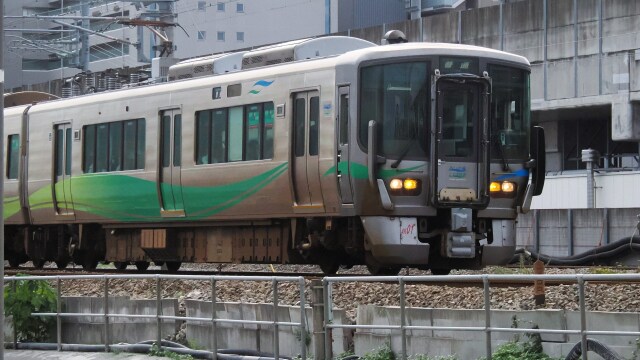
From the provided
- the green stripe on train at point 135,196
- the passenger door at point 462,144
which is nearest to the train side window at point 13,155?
the green stripe on train at point 135,196

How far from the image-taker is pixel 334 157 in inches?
732

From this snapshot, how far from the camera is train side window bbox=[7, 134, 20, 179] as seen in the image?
26875mm

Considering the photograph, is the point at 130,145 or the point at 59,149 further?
the point at 59,149

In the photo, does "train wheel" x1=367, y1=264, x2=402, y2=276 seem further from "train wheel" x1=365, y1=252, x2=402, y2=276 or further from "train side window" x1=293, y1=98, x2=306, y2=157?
"train side window" x1=293, y1=98, x2=306, y2=157

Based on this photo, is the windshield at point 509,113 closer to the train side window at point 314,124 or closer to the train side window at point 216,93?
the train side window at point 314,124

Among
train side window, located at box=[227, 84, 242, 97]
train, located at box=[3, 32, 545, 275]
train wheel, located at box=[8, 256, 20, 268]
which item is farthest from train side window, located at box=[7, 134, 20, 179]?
train side window, located at box=[227, 84, 242, 97]

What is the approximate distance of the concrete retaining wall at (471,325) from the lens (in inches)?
436

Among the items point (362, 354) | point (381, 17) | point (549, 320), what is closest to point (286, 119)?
point (362, 354)

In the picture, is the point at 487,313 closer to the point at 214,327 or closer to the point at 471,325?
the point at 471,325

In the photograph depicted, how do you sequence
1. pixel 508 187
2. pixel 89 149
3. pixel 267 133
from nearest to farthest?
pixel 508 187
pixel 267 133
pixel 89 149

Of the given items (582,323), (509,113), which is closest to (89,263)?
(509,113)

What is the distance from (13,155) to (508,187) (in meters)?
11.8

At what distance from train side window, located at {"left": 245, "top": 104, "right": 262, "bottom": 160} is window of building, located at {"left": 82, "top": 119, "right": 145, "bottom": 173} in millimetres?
3018

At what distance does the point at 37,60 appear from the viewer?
8700 cm
